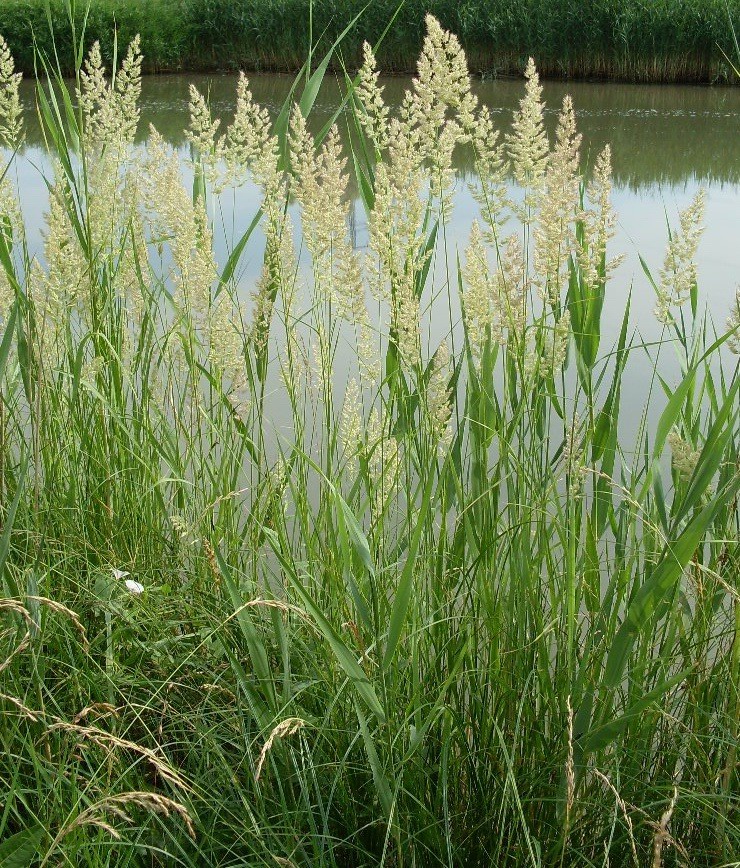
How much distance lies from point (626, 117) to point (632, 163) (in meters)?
2.01

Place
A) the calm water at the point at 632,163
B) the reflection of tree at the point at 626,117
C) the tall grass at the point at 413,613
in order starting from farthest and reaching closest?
1. the reflection of tree at the point at 626,117
2. the calm water at the point at 632,163
3. the tall grass at the point at 413,613

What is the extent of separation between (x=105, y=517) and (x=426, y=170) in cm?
99

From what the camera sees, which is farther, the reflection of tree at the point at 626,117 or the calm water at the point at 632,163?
the reflection of tree at the point at 626,117

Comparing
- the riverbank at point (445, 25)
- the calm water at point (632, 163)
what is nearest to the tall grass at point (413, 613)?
the calm water at point (632, 163)

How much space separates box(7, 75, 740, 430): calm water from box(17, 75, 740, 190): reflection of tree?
0.01 metres

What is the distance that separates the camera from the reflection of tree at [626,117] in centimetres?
904

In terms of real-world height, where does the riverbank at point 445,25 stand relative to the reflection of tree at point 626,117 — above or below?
above

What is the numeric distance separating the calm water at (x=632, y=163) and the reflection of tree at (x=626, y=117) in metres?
0.01

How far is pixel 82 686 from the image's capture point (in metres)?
1.68

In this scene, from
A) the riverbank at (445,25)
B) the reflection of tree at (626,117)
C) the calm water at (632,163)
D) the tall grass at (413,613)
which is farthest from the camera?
the riverbank at (445,25)

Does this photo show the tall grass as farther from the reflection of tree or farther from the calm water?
the reflection of tree

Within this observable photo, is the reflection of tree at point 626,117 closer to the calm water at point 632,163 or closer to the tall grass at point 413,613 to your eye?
the calm water at point 632,163

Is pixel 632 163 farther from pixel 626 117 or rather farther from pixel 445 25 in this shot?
pixel 445 25

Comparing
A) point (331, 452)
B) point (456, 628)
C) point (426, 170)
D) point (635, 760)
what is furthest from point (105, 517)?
point (635, 760)
